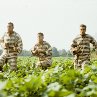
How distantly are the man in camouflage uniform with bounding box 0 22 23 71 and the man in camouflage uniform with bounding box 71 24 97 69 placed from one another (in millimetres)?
1661

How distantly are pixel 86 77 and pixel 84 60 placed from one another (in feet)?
27.3

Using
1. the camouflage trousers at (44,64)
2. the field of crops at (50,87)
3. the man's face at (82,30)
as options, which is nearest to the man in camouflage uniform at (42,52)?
the camouflage trousers at (44,64)

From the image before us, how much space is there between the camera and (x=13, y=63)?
1368 centimetres

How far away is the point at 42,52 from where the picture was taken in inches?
562

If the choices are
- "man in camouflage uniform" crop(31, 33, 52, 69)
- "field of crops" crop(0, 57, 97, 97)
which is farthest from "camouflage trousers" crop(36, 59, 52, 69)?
"field of crops" crop(0, 57, 97, 97)

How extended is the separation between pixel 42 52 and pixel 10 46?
1.19 meters

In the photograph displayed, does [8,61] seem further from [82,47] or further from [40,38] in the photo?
[82,47]

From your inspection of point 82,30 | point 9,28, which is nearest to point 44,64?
point 9,28

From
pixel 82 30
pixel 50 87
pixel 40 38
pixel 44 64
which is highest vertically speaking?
pixel 82 30

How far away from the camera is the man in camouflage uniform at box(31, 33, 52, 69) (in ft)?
46.6

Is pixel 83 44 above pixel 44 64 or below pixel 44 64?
above

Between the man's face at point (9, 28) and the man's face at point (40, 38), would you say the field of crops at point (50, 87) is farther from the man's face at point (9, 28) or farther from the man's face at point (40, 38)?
the man's face at point (40, 38)

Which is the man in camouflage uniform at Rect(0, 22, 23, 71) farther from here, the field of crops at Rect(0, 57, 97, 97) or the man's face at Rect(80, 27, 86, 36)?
the field of crops at Rect(0, 57, 97, 97)

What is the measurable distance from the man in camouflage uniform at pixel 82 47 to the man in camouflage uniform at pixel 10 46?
5.45 feet
